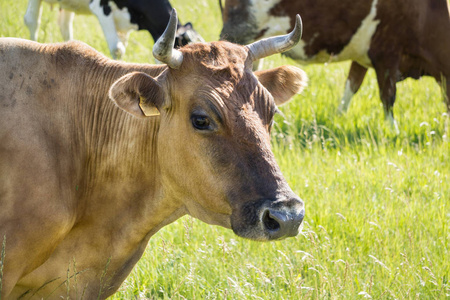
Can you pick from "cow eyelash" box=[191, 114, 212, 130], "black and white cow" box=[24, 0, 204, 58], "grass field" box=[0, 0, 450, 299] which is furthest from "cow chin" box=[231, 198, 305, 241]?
"black and white cow" box=[24, 0, 204, 58]

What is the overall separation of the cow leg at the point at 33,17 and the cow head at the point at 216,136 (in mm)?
7001

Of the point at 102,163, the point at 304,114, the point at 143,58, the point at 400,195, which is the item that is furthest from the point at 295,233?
the point at 143,58

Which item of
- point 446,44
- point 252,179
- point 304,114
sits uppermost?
point 252,179

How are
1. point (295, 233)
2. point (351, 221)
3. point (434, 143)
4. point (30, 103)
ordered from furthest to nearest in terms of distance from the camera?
point (434, 143) → point (351, 221) → point (30, 103) → point (295, 233)

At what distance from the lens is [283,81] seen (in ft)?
14.5

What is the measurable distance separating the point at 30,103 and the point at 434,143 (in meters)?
4.98

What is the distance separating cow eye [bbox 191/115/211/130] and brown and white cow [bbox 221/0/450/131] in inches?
212

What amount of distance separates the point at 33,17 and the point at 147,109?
727 cm

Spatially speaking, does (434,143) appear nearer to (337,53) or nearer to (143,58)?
(337,53)

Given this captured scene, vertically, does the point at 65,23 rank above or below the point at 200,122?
below

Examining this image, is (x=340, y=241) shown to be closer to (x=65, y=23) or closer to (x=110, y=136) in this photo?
(x=110, y=136)

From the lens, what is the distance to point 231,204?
3.52 meters

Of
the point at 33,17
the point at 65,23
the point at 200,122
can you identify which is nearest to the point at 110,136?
the point at 200,122

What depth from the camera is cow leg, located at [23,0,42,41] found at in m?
10.1
